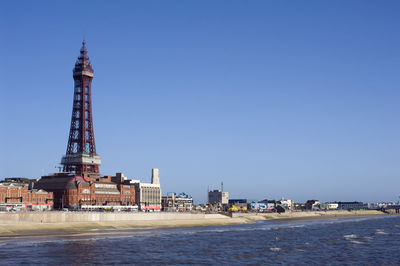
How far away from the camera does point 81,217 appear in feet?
343

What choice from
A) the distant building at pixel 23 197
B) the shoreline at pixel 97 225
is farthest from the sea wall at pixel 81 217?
the distant building at pixel 23 197

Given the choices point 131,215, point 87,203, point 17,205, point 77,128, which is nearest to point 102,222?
point 131,215

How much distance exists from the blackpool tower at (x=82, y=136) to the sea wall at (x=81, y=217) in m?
50.8

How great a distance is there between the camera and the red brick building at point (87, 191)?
155125 mm

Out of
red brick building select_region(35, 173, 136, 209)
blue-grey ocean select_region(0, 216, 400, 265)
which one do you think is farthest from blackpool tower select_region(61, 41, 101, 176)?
blue-grey ocean select_region(0, 216, 400, 265)

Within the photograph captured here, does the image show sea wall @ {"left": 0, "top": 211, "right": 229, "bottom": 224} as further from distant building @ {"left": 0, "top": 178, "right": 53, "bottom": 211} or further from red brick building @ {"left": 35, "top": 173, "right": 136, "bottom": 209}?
distant building @ {"left": 0, "top": 178, "right": 53, "bottom": 211}

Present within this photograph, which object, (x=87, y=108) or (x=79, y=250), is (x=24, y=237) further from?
(x=87, y=108)

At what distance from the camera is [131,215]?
120562 millimetres

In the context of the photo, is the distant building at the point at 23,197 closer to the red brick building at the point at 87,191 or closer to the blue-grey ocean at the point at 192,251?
the red brick building at the point at 87,191

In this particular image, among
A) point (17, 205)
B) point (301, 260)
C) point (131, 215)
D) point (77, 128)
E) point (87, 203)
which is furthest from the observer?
point (77, 128)

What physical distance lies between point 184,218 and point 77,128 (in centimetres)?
6131

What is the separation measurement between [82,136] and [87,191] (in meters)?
25.1

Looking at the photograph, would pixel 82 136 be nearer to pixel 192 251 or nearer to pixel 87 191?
pixel 87 191

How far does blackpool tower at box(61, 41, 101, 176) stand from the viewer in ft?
573
